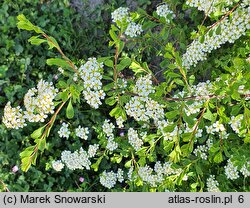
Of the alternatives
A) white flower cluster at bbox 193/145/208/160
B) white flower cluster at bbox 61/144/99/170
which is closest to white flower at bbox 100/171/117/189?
Answer: white flower cluster at bbox 61/144/99/170

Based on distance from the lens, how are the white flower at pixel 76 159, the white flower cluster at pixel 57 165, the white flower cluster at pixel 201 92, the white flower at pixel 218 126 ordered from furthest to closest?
the white flower cluster at pixel 57 165 → the white flower at pixel 76 159 → the white flower at pixel 218 126 → the white flower cluster at pixel 201 92

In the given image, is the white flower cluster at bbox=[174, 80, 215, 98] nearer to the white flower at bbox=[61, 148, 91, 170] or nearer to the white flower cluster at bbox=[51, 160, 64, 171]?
the white flower at bbox=[61, 148, 91, 170]

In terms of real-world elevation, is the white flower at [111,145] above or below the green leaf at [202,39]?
below

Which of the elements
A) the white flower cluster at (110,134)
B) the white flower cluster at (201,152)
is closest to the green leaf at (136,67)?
the white flower cluster at (110,134)

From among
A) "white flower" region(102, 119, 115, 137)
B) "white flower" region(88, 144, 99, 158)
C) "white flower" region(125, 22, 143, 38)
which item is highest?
"white flower" region(125, 22, 143, 38)

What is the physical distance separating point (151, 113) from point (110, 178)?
85 centimetres

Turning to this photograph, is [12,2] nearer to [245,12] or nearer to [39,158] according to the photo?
[39,158]

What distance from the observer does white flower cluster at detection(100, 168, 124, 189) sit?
9.59ft

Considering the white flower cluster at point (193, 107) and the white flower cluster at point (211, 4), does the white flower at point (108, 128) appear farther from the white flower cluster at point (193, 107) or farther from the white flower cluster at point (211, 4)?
the white flower cluster at point (211, 4)

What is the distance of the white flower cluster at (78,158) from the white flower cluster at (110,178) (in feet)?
0.54

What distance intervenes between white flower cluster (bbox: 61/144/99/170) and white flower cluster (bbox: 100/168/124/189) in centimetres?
17

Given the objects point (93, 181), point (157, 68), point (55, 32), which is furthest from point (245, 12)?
point (93, 181)

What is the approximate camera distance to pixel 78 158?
281 centimetres

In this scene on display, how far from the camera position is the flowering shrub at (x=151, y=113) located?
2018mm
